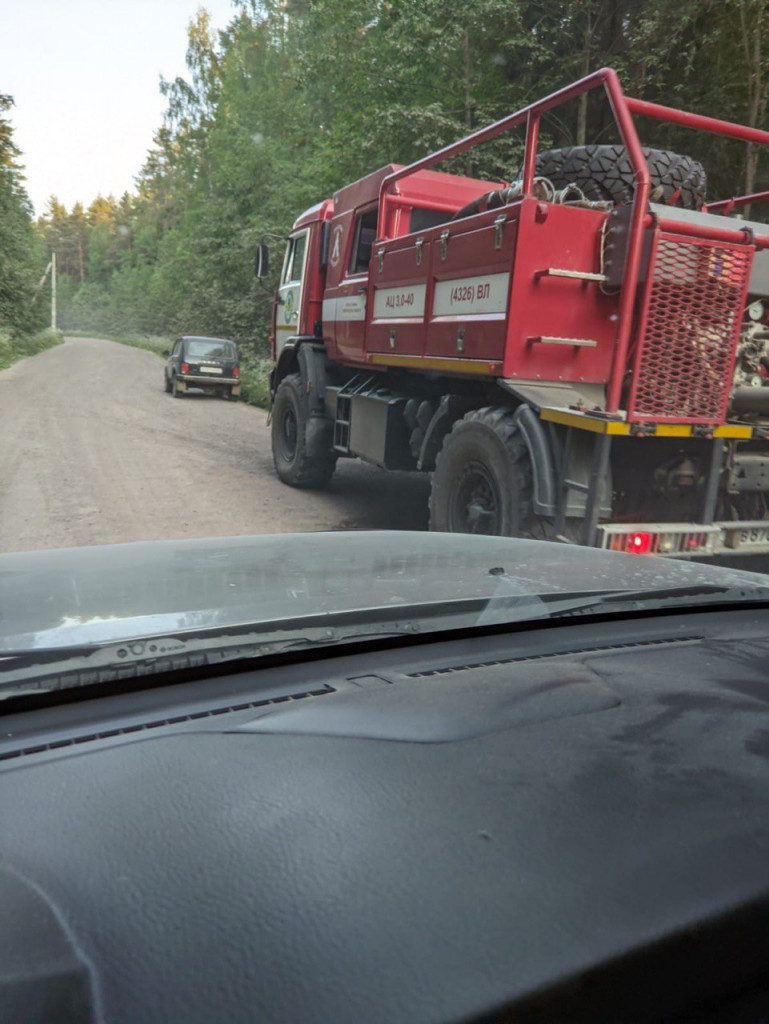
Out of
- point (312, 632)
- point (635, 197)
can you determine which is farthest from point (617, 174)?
point (312, 632)

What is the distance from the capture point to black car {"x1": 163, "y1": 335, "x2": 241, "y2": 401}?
2166cm

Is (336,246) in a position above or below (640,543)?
above

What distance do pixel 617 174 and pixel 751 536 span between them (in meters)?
2.73

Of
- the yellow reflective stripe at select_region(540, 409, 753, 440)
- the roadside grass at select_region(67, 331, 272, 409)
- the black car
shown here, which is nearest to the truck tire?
the yellow reflective stripe at select_region(540, 409, 753, 440)

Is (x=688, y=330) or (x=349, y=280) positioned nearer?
(x=688, y=330)

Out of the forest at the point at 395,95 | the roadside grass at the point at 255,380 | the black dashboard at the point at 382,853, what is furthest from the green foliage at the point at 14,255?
the black dashboard at the point at 382,853

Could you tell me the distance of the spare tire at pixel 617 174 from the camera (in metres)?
6.05

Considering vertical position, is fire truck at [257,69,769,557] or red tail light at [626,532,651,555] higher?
fire truck at [257,69,769,557]

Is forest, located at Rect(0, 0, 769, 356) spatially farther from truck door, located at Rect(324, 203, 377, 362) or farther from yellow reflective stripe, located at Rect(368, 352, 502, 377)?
yellow reflective stripe, located at Rect(368, 352, 502, 377)

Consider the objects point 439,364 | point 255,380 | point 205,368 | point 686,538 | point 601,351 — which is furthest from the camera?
point 255,380

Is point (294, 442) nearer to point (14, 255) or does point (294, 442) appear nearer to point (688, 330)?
point (688, 330)

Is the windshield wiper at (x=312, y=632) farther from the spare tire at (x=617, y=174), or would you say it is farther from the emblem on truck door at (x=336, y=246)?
the emblem on truck door at (x=336, y=246)

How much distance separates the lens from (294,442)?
9.88 meters

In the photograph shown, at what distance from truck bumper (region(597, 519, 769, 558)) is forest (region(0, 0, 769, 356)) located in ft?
25.7
